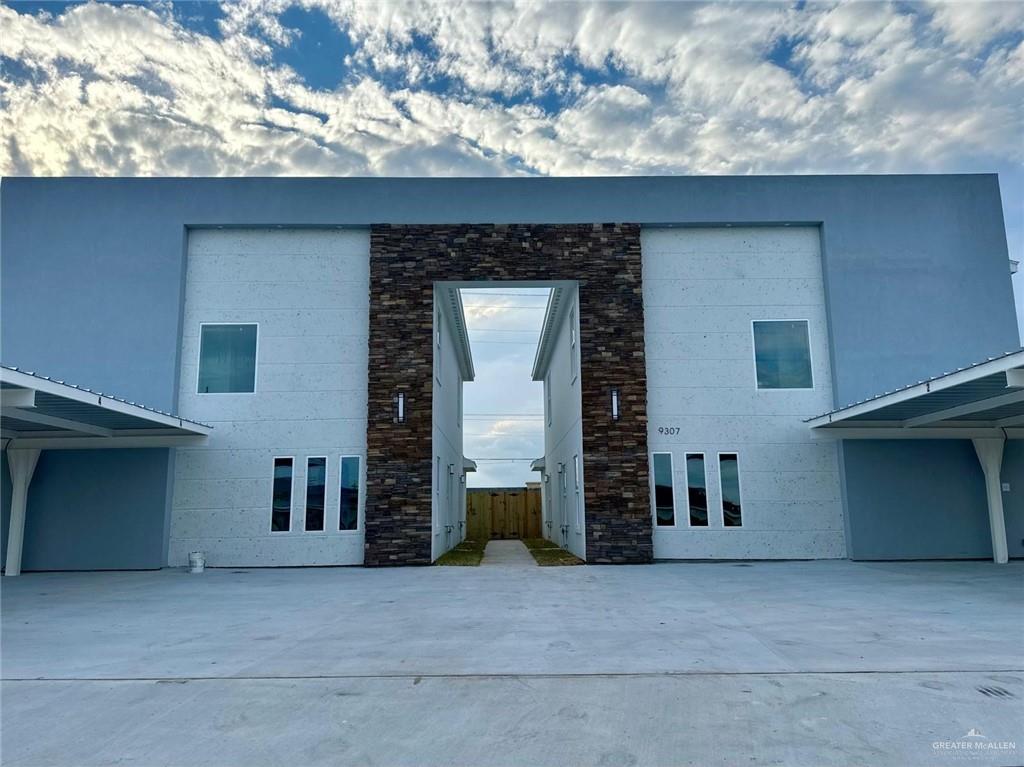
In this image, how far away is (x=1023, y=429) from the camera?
13953 millimetres

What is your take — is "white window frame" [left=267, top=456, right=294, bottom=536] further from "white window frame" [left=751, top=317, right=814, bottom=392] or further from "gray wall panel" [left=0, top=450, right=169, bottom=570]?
"white window frame" [left=751, top=317, right=814, bottom=392]

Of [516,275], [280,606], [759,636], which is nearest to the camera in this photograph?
[759,636]

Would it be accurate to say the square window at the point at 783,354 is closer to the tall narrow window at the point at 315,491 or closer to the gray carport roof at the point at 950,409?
the gray carport roof at the point at 950,409

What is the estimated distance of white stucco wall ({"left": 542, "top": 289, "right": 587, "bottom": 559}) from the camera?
15.4 m

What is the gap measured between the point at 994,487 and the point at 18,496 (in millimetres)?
18639

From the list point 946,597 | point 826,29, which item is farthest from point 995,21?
point 946,597

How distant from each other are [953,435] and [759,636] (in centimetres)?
992

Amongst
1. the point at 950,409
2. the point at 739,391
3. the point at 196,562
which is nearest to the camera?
the point at 950,409

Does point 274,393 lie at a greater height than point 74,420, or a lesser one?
greater

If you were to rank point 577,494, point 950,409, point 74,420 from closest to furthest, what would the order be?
point 74,420
point 950,409
point 577,494

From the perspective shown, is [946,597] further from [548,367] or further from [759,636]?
[548,367]

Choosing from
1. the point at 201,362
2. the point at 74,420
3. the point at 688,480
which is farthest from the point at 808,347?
the point at 74,420

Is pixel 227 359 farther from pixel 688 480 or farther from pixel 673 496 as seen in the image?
pixel 688 480

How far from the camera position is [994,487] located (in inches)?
537
